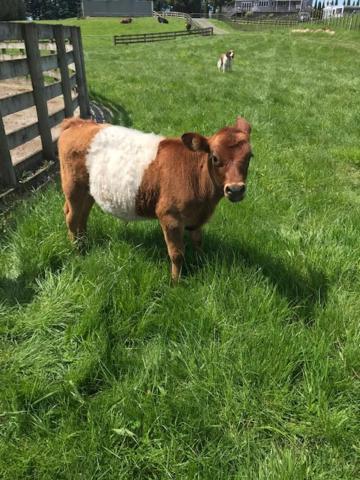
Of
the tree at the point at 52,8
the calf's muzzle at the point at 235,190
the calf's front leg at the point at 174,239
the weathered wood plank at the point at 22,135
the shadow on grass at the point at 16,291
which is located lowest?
the shadow on grass at the point at 16,291

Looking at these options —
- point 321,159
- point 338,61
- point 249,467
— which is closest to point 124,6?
point 338,61

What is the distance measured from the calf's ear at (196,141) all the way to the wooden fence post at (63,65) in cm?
555

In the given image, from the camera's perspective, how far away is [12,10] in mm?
14039

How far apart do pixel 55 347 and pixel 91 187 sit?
162 centimetres

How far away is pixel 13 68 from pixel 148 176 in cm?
370

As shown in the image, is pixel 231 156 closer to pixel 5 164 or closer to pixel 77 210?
pixel 77 210

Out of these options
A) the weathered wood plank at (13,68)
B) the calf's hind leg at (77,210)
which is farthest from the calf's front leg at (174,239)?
the weathered wood plank at (13,68)

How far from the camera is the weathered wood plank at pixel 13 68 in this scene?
19.4 feet

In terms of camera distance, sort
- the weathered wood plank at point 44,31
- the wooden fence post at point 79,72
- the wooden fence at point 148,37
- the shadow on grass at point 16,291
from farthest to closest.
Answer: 1. the wooden fence at point 148,37
2. the wooden fence post at point 79,72
3. the weathered wood plank at point 44,31
4. the shadow on grass at point 16,291

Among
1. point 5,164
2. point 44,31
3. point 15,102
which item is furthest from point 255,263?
point 44,31

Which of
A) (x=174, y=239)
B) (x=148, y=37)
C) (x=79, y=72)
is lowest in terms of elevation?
(x=174, y=239)

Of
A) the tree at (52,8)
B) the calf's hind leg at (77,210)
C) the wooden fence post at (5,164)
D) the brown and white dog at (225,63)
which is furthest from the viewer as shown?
the tree at (52,8)

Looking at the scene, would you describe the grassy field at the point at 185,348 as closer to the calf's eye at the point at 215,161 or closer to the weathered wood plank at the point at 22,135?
the calf's eye at the point at 215,161

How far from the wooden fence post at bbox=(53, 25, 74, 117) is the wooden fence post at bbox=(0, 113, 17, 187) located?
3.05 metres
